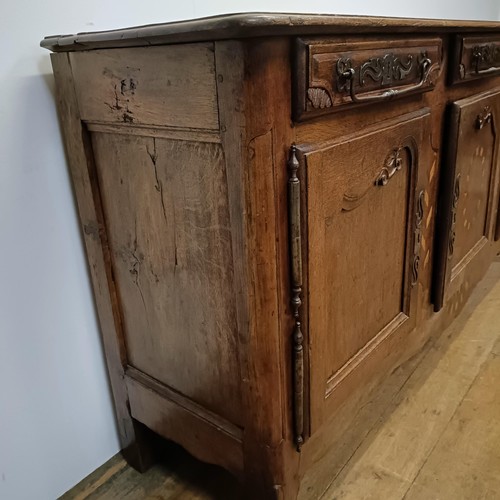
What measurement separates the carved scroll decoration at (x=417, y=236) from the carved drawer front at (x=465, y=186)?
4.7 inches

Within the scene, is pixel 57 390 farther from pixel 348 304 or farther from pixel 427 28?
pixel 427 28

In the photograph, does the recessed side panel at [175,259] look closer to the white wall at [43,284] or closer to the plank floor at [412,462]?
the white wall at [43,284]

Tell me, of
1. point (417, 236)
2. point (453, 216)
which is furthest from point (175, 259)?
point (453, 216)

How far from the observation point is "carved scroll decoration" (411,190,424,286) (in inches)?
41.0

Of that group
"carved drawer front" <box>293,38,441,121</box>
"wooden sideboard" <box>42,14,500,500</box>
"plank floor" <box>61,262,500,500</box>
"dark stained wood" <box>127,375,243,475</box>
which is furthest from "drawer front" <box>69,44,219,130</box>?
"plank floor" <box>61,262,500,500</box>

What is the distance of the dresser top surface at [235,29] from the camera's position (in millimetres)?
570

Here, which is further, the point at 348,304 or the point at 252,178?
the point at 348,304

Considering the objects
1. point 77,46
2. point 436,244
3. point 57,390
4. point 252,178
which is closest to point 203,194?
point 252,178

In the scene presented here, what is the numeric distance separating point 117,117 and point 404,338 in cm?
74

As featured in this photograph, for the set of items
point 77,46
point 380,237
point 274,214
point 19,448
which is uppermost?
point 77,46

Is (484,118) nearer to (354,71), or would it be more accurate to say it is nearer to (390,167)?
(390,167)

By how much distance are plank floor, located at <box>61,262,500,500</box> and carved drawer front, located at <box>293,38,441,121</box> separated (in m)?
Result: 0.78

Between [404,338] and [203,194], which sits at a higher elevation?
[203,194]

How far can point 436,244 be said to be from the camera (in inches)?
47.2
